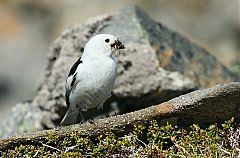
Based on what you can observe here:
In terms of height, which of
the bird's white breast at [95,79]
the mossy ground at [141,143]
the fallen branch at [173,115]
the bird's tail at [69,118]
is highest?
the bird's white breast at [95,79]

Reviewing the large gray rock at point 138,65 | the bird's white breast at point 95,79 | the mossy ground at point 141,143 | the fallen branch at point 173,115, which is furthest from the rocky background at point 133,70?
the mossy ground at point 141,143

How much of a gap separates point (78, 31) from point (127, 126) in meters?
4.33

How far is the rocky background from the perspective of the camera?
9.03m

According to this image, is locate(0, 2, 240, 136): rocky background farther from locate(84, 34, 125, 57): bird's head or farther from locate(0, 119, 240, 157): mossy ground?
locate(0, 119, 240, 157): mossy ground

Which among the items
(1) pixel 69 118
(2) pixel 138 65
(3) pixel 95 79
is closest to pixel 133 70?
(2) pixel 138 65

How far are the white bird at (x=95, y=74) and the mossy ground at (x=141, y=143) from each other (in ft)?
4.28

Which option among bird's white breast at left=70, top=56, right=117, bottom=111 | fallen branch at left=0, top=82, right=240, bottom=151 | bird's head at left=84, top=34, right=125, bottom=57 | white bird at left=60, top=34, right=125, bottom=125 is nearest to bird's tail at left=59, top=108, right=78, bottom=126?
white bird at left=60, top=34, right=125, bottom=125

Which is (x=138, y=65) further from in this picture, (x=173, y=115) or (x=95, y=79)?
(x=173, y=115)

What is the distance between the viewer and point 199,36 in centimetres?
1705

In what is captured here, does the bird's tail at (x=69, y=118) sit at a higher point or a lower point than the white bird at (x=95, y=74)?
lower

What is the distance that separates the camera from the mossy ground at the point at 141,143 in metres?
5.47

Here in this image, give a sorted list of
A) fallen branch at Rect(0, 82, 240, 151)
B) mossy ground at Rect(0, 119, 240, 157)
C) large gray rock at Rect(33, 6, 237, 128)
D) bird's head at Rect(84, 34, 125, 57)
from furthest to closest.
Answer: large gray rock at Rect(33, 6, 237, 128), bird's head at Rect(84, 34, 125, 57), fallen branch at Rect(0, 82, 240, 151), mossy ground at Rect(0, 119, 240, 157)

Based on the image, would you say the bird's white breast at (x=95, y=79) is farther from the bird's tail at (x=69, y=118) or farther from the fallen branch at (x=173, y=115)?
the fallen branch at (x=173, y=115)

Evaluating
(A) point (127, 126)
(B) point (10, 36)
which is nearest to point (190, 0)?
(B) point (10, 36)
